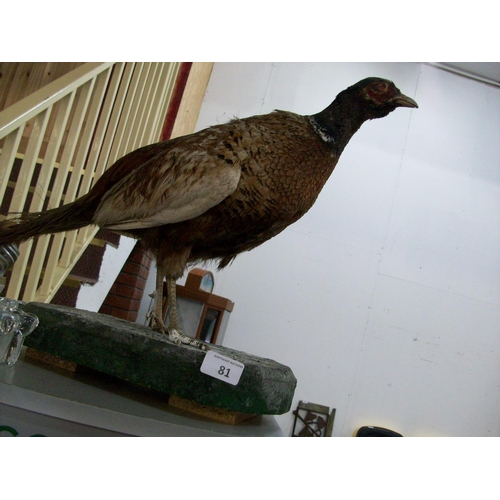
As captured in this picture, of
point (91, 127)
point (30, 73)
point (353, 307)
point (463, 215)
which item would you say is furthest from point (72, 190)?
point (463, 215)

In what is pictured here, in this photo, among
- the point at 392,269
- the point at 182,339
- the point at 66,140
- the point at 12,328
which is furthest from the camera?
the point at 392,269

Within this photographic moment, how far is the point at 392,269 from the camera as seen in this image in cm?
353

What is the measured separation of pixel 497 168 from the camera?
3693mm

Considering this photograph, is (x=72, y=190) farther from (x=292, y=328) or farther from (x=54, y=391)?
(x=292, y=328)

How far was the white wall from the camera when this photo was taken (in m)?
3.40

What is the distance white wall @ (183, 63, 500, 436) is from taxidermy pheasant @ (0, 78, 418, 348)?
219cm

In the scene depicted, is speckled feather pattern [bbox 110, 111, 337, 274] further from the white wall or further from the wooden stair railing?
the white wall

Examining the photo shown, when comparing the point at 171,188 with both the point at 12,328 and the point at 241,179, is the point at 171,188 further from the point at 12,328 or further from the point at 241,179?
the point at 12,328

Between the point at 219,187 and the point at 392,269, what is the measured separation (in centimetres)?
265

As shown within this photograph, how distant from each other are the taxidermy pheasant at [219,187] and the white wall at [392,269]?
86.2 inches

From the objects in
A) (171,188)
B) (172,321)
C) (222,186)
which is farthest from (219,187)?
(172,321)

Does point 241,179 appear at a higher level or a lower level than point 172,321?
higher

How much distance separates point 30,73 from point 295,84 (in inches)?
90.3

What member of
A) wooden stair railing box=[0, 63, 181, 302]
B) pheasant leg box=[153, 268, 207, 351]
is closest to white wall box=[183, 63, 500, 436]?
wooden stair railing box=[0, 63, 181, 302]
